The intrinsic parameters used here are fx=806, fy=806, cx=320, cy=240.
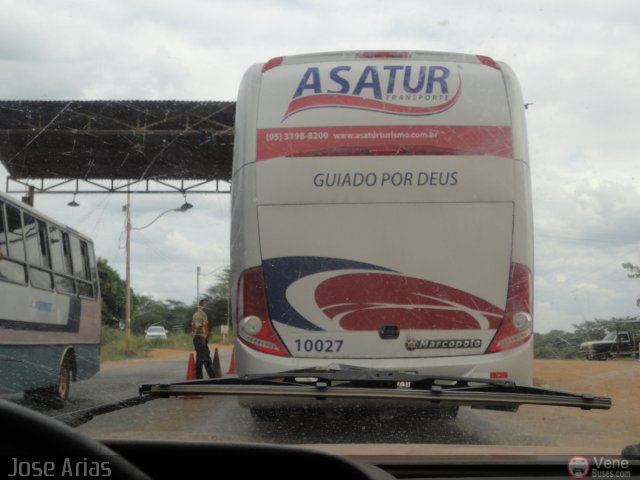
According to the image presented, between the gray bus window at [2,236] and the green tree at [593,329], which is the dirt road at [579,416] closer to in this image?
the green tree at [593,329]

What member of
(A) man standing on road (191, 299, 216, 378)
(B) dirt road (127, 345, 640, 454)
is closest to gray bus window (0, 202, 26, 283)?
(A) man standing on road (191, 299, 216, 378)

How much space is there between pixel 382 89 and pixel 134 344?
4.58m

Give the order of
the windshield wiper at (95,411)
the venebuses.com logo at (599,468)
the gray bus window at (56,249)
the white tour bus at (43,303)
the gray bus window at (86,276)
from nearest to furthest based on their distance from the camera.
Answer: the venebuses.com logo at (599,468) < the windshield wiper at (95,411) < the white tour bus at (43,303) < the gray bus window at (56,249) < the gray bus window at (86,276)

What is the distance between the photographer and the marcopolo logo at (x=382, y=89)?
6.00m

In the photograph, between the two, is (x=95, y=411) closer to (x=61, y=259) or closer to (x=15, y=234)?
(x=15, y=234)

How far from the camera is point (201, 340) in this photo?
7215mm

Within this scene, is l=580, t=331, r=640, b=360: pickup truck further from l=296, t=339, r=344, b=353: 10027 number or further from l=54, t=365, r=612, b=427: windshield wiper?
l=54, t=365, r=612, b=427: windshield wiper

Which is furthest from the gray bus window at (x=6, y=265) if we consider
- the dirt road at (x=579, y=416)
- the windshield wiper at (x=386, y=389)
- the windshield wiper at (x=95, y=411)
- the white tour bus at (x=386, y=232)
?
the dirt road at (x=579, y=416)

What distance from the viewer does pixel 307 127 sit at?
235 inches

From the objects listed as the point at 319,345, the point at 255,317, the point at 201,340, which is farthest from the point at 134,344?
the point at 319,345

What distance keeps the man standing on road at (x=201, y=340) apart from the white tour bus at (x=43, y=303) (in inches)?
67.0

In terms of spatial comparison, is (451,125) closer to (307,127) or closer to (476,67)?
(476,67)

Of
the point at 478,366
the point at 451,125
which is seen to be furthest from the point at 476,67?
the point at 478,366

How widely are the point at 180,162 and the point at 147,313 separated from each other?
1492 mm
